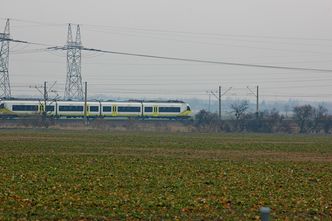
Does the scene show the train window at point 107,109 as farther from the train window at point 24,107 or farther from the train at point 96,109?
the train window at point 24,107

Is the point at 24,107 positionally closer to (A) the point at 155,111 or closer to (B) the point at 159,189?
(A) the point at 155,111

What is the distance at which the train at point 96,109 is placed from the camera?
9275 cm

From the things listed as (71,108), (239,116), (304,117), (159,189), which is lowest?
(159,189)

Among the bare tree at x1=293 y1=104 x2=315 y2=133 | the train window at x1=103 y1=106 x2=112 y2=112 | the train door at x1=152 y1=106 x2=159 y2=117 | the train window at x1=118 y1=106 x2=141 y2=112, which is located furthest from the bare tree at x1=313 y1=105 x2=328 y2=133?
the train window at x1=103 y1=106 x2=112 y2=112

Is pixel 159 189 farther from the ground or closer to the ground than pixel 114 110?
closer to the ground

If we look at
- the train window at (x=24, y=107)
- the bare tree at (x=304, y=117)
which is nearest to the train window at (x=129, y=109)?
the train window at (x=24, y=107)

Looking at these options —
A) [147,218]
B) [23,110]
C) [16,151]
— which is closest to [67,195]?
[147,218]

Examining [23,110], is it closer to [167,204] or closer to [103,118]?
[103,118]

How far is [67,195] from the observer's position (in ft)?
63.5

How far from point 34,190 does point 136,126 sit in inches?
3015

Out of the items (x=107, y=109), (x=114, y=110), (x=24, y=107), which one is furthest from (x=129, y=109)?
(x=24, y=107)

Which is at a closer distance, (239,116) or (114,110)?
(239,116)

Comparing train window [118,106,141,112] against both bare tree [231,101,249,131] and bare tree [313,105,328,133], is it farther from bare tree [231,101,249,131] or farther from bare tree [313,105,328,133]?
bare tree [313,105,328,133]

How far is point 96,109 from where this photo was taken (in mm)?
97562
